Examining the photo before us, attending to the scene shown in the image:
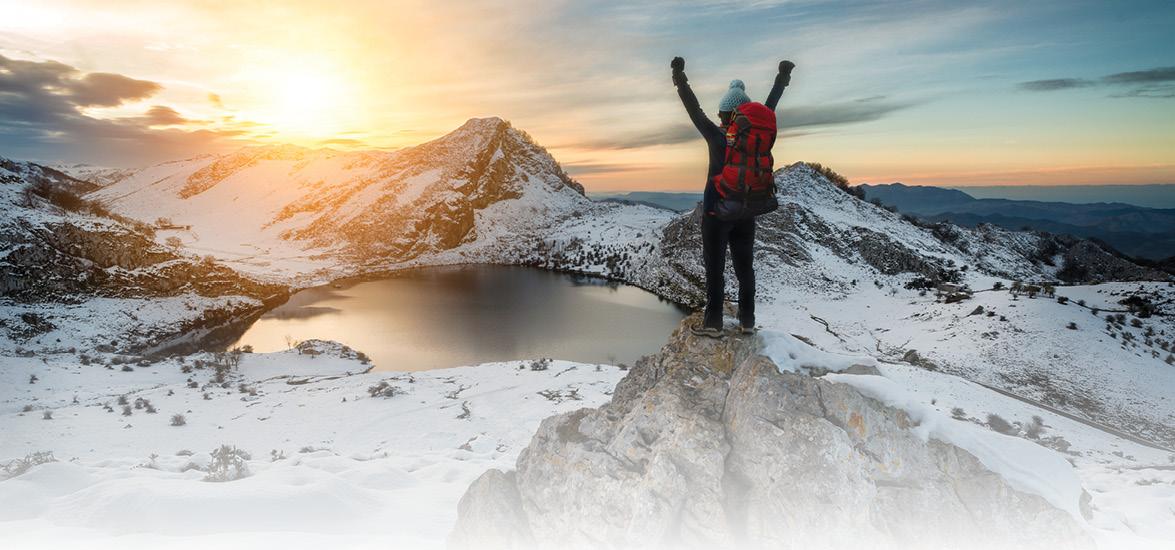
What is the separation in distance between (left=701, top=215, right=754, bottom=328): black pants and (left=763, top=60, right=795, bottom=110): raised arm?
161 cm

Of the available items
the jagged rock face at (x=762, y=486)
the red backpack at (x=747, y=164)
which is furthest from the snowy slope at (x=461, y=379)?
the red backpack at (x=747, y=164)

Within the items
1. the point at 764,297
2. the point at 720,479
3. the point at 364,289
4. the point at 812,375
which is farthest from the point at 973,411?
the point at 364,289

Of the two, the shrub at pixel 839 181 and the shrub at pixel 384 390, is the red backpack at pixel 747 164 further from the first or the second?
the shrub at pixel 839 181

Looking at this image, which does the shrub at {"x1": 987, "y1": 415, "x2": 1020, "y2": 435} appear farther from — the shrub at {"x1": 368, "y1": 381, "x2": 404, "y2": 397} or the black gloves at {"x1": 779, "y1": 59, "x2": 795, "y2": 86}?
the shrub at {"x1": 368, "y1": 381, "x2": 404, "y2": 397}

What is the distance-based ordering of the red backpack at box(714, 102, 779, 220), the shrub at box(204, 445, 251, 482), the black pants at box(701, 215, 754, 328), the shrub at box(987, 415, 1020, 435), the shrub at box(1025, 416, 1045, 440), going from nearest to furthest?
the red backpack at box(714, 102, 779, 220) → the black pants at box(701, 215, 754, 328) → the shrub at box(204, 445, 251, 482) → the shrub at box(1025, 416, 1045, 440) → the shrub at box(987, 415, 1020, 435)

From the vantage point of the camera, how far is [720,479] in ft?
18.5

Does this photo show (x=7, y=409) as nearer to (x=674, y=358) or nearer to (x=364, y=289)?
(x=674, y=358)

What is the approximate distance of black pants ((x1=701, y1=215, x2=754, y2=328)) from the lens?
261 inches

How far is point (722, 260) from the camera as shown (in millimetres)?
6844

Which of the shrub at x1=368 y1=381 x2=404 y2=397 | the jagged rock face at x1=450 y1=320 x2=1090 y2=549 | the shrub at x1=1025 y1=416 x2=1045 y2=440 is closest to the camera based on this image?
the jagged rock face at x1=450 y1=320 x2=1090 y2=549

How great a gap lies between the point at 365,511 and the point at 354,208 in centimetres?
13082

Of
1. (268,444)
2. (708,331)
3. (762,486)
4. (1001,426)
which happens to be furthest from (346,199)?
(762,486)

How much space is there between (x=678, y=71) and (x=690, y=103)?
0.41m

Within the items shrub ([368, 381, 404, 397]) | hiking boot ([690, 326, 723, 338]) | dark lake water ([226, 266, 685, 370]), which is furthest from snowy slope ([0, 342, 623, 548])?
dark lake water ([226, 266, 685, 370])
